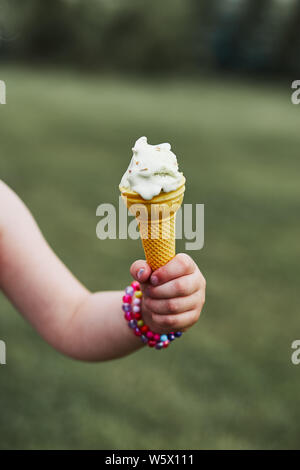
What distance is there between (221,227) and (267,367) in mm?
2695

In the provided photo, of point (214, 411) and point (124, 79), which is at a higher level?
point (124, 79)

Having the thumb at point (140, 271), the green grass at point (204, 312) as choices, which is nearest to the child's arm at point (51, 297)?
the thumb at point (140, 271)

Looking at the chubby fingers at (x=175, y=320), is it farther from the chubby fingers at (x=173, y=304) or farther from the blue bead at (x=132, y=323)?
the blue bead at (x=132, y=323)

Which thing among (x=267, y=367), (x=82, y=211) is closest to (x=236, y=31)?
(x=82, y=211)

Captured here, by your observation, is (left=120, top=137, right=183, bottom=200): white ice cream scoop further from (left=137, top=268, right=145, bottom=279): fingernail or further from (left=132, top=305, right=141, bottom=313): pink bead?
(left=132, top=305, right=141, bottom=313): pink bead

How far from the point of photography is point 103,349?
154 cm

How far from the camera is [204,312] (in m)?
3.85

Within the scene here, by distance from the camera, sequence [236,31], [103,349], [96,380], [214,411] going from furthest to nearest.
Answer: [236,31] → [96,380] → [214,411] → [103,349]

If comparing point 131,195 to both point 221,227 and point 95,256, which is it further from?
point 221,227

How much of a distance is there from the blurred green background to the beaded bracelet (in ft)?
4.07

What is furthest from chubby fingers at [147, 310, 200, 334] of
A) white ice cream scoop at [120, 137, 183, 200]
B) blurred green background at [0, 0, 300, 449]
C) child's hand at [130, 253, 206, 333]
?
blurred green background at [0, 0, 300, 449]

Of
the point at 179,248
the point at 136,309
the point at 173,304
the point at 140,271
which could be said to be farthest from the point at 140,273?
the point at 179,248

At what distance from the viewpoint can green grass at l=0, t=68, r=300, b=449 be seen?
8.82ft

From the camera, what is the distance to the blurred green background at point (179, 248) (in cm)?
271
